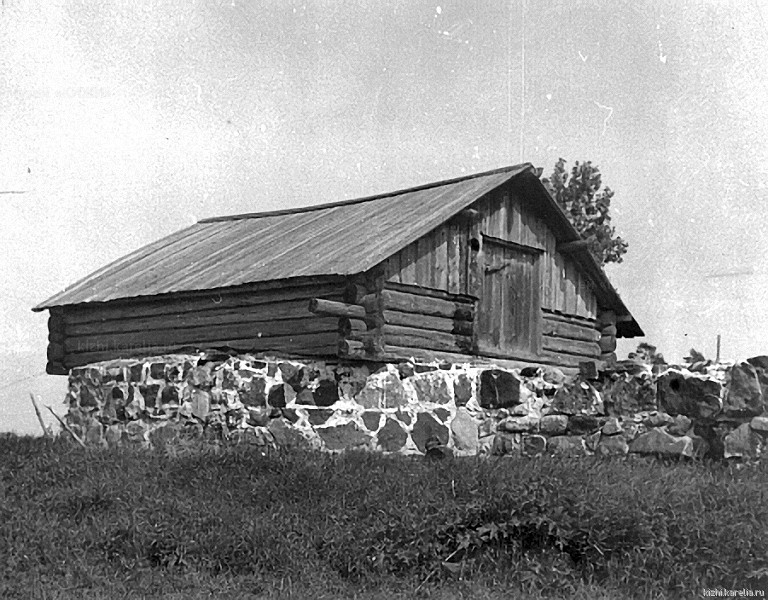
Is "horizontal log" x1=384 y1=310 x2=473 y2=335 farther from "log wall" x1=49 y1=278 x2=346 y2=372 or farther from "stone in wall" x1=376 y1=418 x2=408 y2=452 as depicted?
"stone in wall" x1=376 y1=418 x2=408 y2=452

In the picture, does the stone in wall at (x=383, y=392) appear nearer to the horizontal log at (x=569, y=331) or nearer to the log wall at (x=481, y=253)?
the log wall at (x=481, y=253)

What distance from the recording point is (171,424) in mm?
15219

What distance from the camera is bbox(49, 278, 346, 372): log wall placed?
48.9 feet

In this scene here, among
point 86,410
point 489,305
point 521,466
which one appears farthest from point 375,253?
point 86,410

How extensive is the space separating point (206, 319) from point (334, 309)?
3.18 m

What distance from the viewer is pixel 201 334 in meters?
16.5

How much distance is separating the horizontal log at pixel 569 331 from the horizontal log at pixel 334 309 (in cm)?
493

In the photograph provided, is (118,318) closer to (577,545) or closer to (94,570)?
(94,570)

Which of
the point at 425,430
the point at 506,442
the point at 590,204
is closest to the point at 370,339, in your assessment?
the point at 425,430

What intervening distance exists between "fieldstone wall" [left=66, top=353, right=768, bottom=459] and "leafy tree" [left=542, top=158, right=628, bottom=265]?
13.4 metres

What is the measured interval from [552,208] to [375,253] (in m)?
4.80

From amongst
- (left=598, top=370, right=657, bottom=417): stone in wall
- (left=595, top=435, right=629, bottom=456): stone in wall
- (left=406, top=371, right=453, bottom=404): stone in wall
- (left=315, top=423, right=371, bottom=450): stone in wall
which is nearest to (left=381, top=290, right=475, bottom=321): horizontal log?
(left=406, top=371, right=453, bottom=404): stone in wall

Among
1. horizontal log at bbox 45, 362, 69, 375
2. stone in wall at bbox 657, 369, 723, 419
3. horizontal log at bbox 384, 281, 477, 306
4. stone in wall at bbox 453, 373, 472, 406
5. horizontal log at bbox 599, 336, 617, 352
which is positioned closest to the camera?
stone in wall at bbox 657, 369, 723, 419

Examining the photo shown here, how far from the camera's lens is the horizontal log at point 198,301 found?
15.0 meters
